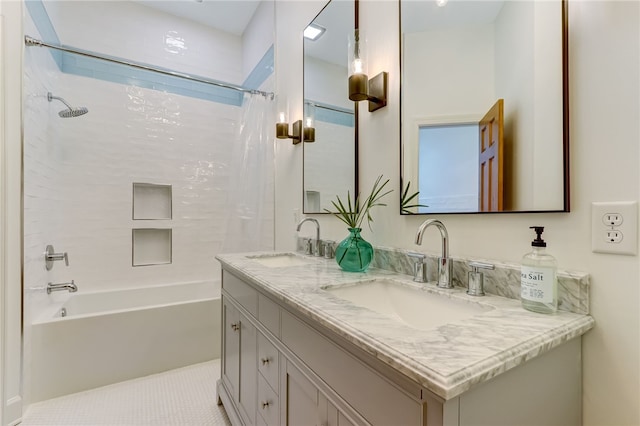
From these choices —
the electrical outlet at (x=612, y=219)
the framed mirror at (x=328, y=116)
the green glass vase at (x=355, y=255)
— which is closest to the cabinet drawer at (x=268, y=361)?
the green glass vase at (x=355, y=255)

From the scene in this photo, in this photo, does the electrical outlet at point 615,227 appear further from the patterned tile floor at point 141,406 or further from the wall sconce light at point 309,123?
the patterned tile floor at point 141,406

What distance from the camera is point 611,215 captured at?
650 mm

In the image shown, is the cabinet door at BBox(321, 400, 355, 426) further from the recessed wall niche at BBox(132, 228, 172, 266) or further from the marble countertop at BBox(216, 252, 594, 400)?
the recessed wall niche at BBox(132, 228, 172, 266)

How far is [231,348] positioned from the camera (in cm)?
146

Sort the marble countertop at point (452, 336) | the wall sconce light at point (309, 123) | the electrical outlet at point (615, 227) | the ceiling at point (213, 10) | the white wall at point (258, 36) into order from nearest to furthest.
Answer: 1. the marble countertop at point (452, 336)
2. the electrical outlet at point (615, 227)
3. the wall sconce light at point (309, 123)
4. the white wall at point (258, 36)
5. the ceiling at point (213, 10)

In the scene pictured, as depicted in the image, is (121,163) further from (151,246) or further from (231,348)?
(231,348)

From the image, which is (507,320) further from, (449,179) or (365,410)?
(449,179)

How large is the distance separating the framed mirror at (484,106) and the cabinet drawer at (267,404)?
0.82 m

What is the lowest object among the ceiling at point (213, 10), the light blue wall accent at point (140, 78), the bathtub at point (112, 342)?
the bathtub at point (112, 342)

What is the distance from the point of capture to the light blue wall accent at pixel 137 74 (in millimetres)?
2076

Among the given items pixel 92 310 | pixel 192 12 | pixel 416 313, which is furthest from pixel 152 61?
pixel 416 313

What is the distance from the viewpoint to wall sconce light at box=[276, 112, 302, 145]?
2.00 m

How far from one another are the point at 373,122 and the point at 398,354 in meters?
1.11

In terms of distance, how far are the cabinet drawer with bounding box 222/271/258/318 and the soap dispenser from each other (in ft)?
2.81
